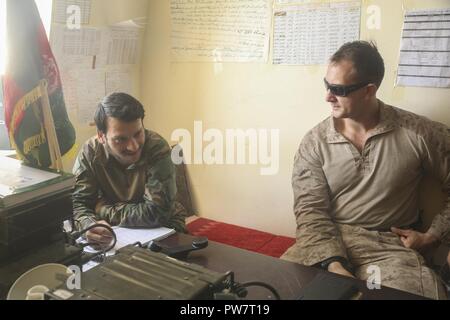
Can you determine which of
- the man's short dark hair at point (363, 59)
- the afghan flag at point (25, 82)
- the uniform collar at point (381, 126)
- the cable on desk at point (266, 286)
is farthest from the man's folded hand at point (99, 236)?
the man's short dark hair at point (363, 59)

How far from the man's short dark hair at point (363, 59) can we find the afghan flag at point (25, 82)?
1.14 metres

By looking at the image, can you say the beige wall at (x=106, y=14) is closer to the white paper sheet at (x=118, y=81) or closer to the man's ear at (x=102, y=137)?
the white paper sheet at (x=118, y=81)

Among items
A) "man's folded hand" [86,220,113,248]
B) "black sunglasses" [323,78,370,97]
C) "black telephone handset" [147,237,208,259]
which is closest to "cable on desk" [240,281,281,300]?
"black telephone handset" [147,237,208,259]

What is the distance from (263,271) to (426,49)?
1.36 meters

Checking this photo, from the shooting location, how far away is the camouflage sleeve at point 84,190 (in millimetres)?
1810

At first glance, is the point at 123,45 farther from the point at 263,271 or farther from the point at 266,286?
the point at 266,286

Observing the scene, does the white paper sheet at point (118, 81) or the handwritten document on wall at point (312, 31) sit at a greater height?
the handwritten document on wall at point (312, 31)

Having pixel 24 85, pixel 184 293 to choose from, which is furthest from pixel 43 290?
pixel 24 85

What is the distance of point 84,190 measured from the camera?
188 cm

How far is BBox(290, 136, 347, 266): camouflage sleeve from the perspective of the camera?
173 cm

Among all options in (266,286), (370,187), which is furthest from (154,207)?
(370,187)

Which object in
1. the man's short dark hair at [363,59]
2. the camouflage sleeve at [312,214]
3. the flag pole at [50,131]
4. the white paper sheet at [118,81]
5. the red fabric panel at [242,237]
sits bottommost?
the red fabric panel at [242,237]
